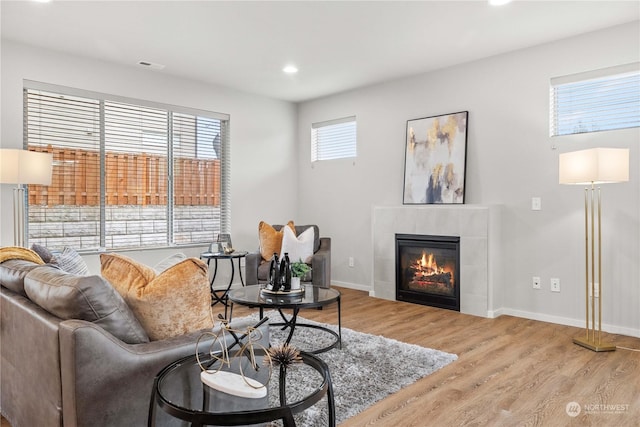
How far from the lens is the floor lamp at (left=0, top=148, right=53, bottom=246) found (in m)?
3.54

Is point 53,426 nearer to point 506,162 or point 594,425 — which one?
point 594,425

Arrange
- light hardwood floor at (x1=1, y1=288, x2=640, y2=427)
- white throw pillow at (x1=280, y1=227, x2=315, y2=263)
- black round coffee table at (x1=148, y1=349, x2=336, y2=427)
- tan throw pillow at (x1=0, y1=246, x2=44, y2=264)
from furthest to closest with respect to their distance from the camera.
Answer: white throw pillow at (x1=280, y1=227, x2=315, y2=263), tan throw pillow at (x1=0, y1=246, x2=44, y2=264), light hardwood floor at (x1=1, y1=288, x2=640, y2=427), black round coffee table at (x1=148, y1=349, x2=336, y2=427)

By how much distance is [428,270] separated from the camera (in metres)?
4.94

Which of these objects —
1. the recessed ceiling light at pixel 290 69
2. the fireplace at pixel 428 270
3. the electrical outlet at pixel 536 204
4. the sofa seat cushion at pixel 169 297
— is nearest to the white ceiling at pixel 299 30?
the recessed ceiling light at pixel 290 69

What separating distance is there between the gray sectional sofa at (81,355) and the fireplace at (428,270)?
125 inches

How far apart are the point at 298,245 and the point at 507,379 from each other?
2.71 meters

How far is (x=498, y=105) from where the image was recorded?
4.57m

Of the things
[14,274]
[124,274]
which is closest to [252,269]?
[14,274]

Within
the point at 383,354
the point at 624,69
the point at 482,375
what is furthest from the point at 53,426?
the point at 624,69

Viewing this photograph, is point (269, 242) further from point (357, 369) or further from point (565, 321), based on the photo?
point (565, 321)

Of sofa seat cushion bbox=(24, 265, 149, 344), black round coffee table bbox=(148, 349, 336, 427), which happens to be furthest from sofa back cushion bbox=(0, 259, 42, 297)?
black round coffee table bbox=(148, 349, 336, 427)

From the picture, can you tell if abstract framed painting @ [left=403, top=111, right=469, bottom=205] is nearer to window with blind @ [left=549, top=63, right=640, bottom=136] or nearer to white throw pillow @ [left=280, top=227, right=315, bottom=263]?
window with blind @ [left=549, top=63, right=640, bottom=136]

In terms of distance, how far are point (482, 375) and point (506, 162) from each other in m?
2.45

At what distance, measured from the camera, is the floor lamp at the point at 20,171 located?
3539 mm
